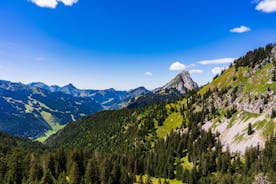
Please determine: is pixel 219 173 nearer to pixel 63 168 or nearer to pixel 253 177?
pixel 253 177

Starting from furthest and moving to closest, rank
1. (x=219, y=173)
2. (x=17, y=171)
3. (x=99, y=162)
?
(x=219, y=173), (x=99, y=162), (x=17, y=171)

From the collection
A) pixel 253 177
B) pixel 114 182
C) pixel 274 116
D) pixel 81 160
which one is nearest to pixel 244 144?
pixel 274 116

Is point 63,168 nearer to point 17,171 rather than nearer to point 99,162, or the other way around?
point 99,162

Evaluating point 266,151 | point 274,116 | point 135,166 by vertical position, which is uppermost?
point 274,116

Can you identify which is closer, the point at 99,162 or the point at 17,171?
the point at 17,171

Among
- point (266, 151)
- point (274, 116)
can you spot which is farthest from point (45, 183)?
point (274, 116)

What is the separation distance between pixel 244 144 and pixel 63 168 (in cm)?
11763

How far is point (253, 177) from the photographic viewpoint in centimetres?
13838

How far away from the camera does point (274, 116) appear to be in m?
180

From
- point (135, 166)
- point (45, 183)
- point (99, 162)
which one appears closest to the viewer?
point (45, 183)

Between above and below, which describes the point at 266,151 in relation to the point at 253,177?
above

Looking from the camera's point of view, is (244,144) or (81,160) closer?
(81,160)

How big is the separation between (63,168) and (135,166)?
203ft

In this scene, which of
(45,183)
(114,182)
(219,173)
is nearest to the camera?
(45,183)
